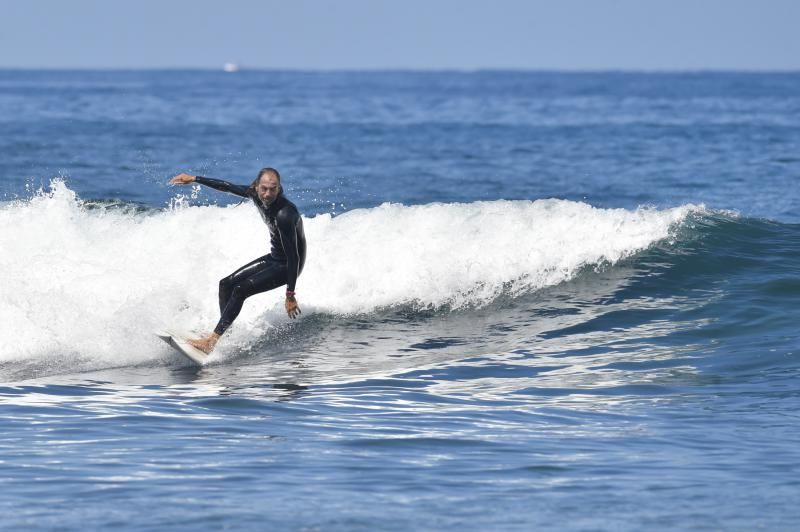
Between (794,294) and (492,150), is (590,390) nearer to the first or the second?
(794,294)

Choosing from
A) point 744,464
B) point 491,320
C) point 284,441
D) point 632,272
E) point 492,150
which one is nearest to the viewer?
point 744,464

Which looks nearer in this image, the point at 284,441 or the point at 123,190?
the point at 284,441

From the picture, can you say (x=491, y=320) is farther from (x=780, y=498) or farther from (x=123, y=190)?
(x=123, y=190)

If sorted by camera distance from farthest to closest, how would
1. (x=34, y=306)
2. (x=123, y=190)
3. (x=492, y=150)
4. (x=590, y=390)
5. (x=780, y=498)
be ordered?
(x=492, y=150), (x=123, y=190), (x=34, y=306), (x=590, y=390), (x=780, y=498)

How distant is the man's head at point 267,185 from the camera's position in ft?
33.1

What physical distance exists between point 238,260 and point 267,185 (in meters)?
4.89

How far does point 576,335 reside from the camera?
491 inches

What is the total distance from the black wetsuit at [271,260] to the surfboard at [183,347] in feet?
0.90

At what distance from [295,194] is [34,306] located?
11837 mm

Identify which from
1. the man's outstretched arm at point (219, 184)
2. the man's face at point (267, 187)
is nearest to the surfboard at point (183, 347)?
the man's outstretched arm at point (219, 184)

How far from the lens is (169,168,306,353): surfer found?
33.5ft

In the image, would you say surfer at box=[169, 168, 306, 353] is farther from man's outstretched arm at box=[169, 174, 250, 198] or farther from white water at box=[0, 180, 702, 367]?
white water at box=[0, 180, 702, 367]

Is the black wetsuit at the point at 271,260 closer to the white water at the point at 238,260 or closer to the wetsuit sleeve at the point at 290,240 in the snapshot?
the wetsuit sleeve at the point at 290,240

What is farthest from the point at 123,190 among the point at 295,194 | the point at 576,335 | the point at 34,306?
the point at 576,335
